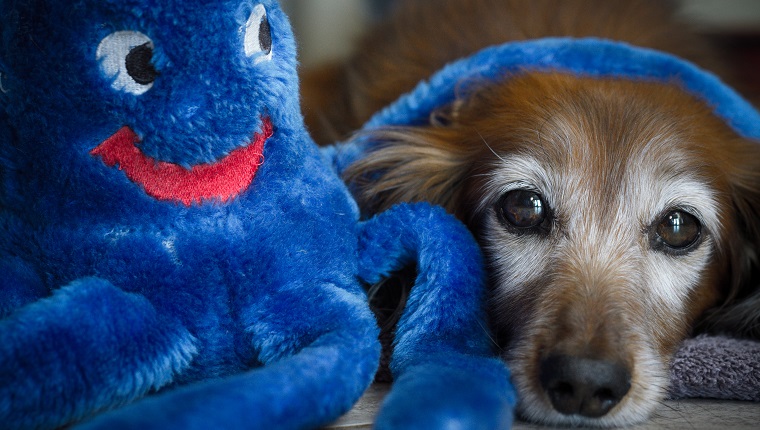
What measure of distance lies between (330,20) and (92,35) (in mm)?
4794

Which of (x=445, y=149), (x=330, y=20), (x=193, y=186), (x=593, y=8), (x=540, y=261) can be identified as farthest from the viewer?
(x=330, y=20)

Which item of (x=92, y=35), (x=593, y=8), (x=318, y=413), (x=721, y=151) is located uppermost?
(x=593, y=8)

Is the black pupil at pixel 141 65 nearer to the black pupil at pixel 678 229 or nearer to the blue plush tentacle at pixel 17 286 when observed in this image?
the blue plush tentacle at pixel 17 286

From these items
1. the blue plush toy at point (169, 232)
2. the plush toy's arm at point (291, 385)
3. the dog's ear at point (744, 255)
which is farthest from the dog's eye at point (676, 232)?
the plush toy's arm at point (291, 385)

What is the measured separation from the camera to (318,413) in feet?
3.70

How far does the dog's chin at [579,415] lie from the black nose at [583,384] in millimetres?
14

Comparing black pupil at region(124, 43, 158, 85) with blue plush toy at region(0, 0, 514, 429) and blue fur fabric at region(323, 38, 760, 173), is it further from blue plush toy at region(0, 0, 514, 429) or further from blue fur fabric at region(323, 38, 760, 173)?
blue fur fabric at region(323, 38, 760, 173)

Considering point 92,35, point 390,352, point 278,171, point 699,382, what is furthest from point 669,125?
point 92,35

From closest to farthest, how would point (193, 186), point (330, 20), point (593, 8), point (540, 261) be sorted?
point (193, 186) → point (540, 261) → point (593, 8) → point (330, 20)

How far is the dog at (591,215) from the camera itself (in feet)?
4.81

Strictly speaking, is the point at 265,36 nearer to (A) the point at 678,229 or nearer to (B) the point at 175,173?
(B) the point at 175,173

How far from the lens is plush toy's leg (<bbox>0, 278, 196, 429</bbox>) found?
1086 millimetres

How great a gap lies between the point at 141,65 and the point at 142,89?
39 mm

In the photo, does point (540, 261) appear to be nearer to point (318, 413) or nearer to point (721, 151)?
point (721, 151)
